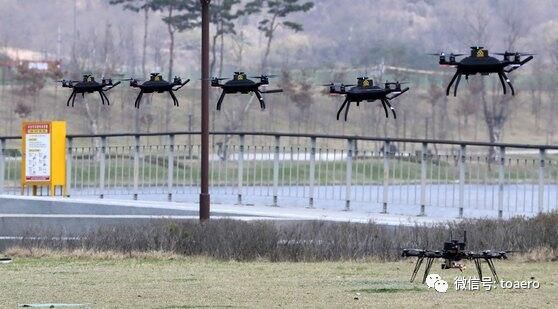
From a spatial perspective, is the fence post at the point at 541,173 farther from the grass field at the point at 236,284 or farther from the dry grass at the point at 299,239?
the grass field at the point at 236,284

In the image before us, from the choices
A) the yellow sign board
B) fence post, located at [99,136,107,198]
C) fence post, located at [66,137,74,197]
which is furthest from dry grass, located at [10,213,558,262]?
fence post, located at [66,137,74,197]

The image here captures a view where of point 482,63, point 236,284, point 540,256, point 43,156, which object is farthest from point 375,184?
point 236,284

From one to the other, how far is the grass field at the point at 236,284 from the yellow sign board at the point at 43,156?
10435mm

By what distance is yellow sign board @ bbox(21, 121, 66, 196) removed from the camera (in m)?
33.1

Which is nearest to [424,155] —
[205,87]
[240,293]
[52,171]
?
[205,87]

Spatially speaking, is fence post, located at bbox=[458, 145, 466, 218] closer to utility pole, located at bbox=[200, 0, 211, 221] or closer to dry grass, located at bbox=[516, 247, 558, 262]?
utility pole, located at bbox=[200, 0, 211, 221]

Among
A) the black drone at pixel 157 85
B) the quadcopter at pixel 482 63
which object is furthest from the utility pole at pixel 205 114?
the quadcopter at pixel 482 63

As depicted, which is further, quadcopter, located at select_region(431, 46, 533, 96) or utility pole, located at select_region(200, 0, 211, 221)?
utility pole, located at select_region(200, 0, 211, 221)

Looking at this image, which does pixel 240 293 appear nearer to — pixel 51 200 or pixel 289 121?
pixel 51 200

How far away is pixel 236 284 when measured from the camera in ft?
61.1

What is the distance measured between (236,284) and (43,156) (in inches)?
606

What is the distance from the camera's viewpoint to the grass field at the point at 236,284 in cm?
1656

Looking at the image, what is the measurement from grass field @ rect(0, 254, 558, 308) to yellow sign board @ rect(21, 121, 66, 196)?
411 inches

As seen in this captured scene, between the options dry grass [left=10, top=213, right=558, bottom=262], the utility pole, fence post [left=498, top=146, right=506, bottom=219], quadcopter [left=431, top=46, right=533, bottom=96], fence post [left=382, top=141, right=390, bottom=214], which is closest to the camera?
quadcopter [left=431, top=46, right=533, bottom=96]
